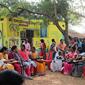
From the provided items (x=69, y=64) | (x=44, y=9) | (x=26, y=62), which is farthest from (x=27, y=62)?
(x=44, y=9)

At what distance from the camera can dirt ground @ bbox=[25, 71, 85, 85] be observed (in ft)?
32.3

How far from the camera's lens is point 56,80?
410 inches

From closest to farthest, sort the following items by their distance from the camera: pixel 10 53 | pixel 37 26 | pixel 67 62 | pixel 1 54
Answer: pixel 1 54 → pixel 10 53 → pixel 67 62 → pixel 37 26

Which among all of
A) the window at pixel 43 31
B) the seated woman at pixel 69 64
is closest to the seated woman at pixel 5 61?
the seated woman at pixel 69 64

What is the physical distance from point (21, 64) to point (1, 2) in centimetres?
709

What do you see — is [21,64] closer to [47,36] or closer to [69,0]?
[69,0]

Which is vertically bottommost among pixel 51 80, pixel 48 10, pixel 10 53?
pixel 51 80

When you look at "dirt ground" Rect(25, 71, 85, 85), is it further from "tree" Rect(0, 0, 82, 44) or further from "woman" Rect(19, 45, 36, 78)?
"tree" Rect(0, 0, 82, 44)

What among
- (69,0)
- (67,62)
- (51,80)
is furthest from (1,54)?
(69,0)

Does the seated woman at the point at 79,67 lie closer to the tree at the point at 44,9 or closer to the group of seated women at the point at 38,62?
the group of seated women at the point at 38,62

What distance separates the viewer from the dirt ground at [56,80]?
984cm

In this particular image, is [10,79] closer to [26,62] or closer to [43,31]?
[26,62]

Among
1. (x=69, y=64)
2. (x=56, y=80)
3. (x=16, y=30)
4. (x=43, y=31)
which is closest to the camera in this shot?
(x=56, y=80)

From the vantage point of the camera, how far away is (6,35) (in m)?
16.6
